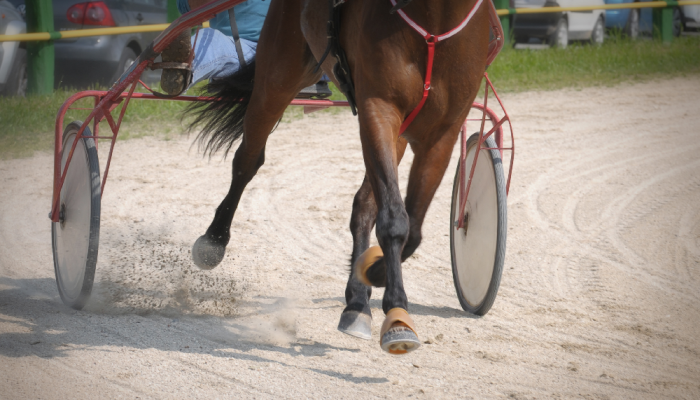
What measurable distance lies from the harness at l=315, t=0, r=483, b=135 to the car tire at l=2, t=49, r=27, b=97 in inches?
205

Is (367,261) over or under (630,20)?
under

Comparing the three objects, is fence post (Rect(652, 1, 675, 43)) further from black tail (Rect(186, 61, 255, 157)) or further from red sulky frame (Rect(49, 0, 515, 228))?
black tail (Rect(186, 61, 255, 157))

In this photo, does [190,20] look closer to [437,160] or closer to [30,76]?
[437,160]

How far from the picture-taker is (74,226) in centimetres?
315

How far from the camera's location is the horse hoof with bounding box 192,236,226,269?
3.37 metres

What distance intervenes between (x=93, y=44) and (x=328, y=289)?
4946mm

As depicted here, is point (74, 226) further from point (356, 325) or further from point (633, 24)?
point (633, 24)

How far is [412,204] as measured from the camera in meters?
2.50

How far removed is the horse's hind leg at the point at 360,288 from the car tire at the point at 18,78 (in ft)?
16.7

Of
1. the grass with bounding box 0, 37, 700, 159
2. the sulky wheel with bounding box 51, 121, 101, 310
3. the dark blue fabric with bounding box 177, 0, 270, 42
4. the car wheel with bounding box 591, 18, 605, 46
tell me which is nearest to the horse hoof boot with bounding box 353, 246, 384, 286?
the sulky wheel with bounding box 51, 121, 101, 310

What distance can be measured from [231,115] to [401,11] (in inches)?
63.3

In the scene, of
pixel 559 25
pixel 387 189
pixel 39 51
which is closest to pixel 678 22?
pixel 559 25

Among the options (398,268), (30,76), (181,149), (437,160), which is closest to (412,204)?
(437,160)

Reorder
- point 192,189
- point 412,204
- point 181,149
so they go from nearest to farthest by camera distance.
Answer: point 412,204 < point 192,189 < point 181,149
